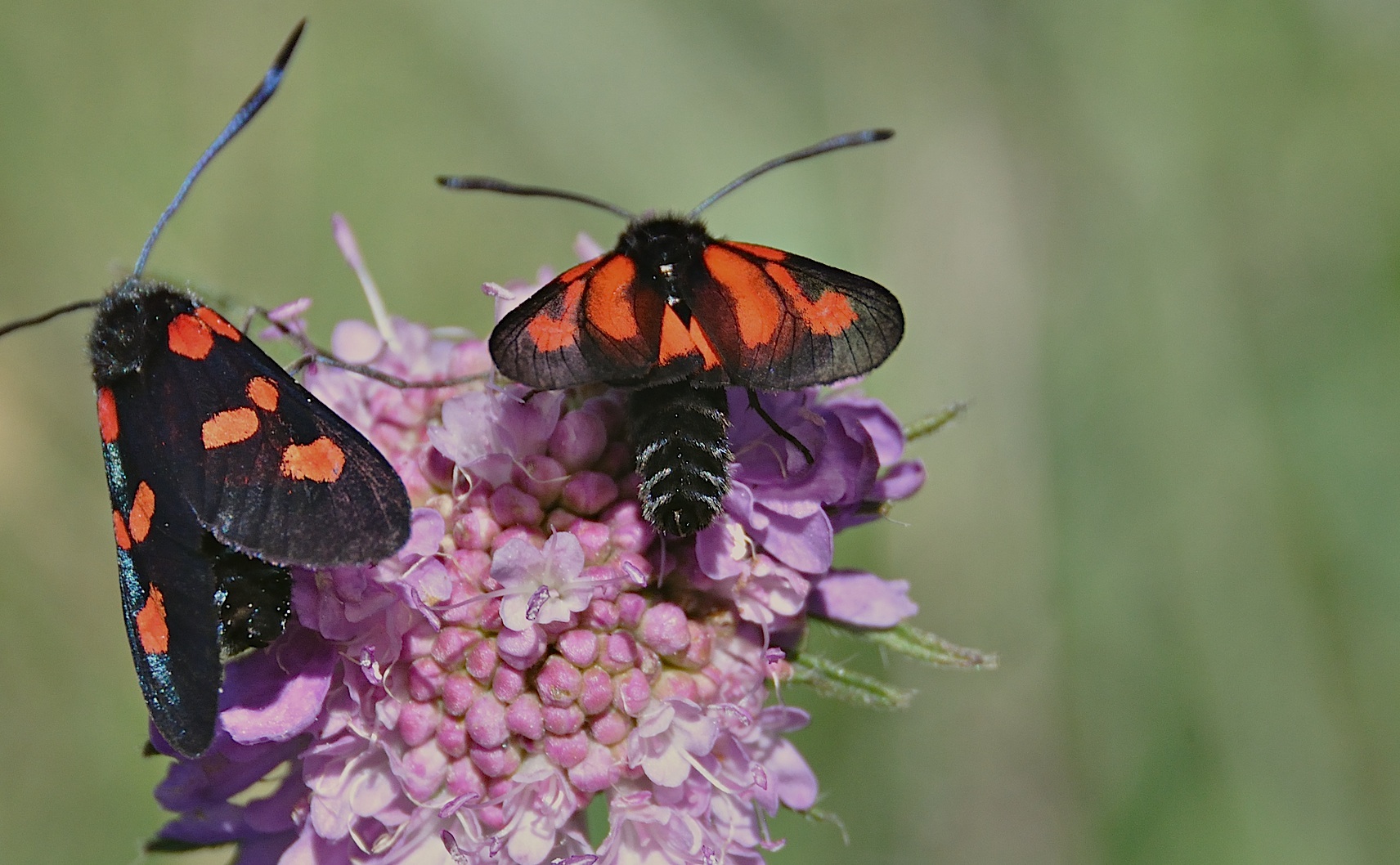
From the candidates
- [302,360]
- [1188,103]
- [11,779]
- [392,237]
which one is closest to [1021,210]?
[1188,103]

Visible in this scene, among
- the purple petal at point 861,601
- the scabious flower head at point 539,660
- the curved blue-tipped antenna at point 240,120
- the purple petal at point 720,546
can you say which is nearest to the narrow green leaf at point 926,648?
the purple petal at point 861,601

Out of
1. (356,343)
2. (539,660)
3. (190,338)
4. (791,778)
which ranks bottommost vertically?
(791,778)

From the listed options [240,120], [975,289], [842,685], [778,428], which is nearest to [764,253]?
[778,428]

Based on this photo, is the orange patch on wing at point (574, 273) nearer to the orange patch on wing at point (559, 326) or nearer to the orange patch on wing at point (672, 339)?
the orange patch on wing at point (559, 326)

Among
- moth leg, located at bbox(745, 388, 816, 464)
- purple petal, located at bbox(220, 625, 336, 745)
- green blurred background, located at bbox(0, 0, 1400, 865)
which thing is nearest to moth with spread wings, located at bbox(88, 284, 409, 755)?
purple petal, located at bbox(220, 625, 336, 745)

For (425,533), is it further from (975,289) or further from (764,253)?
(975,289)

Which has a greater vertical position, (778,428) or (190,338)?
(190,338)
